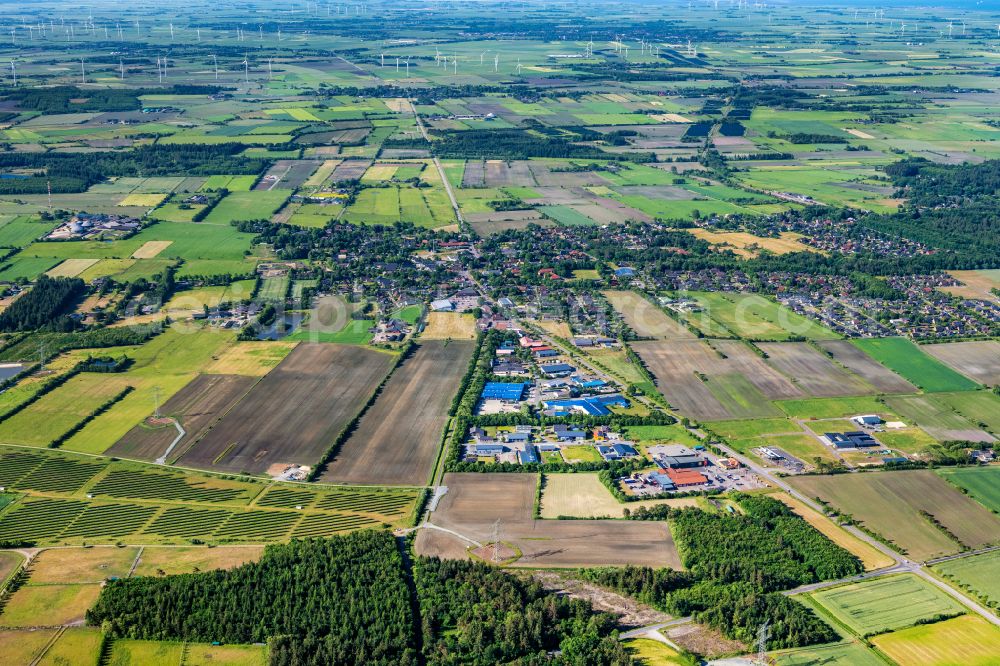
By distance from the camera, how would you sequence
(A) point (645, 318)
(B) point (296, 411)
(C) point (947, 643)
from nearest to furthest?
(C) point (947, 643), (B) point (296, 411), (A) point (645, 318)

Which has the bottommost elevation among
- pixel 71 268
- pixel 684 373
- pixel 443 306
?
pixel 684 373

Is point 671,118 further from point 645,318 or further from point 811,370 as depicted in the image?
point 811,370

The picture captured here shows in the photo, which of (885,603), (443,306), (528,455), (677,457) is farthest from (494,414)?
(885,603)

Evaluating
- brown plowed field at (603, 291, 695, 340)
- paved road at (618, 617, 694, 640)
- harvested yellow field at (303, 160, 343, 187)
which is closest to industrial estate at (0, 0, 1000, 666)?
paved road at (618, 617, 694, 640)

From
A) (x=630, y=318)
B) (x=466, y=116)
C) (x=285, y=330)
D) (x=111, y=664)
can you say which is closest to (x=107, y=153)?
(x=466, y=116)

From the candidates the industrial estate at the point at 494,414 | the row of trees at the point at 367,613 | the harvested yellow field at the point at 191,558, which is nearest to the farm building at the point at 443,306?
the industrial estate at the point at 494,414

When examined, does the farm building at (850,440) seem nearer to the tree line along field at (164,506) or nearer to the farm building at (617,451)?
the farm building at (617,451)

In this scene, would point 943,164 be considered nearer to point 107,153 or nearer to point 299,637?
point 107,153
